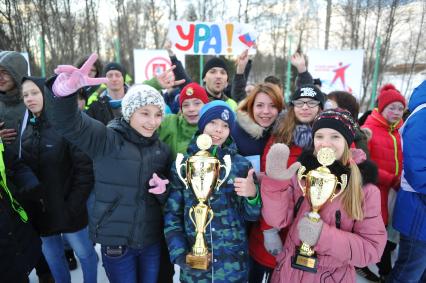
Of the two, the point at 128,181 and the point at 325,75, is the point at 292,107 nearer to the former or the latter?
the point at 128,181

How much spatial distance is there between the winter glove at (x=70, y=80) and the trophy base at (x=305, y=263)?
4.32ft

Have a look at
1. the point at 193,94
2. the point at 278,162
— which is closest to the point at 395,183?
the point at 278,162

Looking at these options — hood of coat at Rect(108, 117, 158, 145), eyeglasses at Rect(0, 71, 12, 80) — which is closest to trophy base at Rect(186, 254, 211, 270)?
hood of coat at Rect(108, 117, 158, 145)

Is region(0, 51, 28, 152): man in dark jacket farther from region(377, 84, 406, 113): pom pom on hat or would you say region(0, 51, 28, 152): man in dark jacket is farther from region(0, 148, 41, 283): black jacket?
region(377, 84, 406, 113): pom pom on hat

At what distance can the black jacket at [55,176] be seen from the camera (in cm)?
206

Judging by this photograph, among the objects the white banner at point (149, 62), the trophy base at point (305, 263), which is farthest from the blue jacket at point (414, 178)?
the white banner at point (149, 62)

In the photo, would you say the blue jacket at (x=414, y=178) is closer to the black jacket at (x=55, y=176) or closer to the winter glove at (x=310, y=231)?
the winter glove at (x=310, y=231)

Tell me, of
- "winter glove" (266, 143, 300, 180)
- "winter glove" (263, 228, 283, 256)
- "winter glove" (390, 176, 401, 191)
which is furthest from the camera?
"winter glove" (390, 176, 401, 191)

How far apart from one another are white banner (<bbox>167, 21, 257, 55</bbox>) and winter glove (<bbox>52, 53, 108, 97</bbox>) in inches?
181

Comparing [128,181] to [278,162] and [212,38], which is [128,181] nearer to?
[278,162]

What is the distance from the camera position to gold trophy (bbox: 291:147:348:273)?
1.38 meters

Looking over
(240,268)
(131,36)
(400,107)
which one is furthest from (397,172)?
(131,36)

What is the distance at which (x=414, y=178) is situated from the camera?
186 cm

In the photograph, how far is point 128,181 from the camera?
5.58 feet
